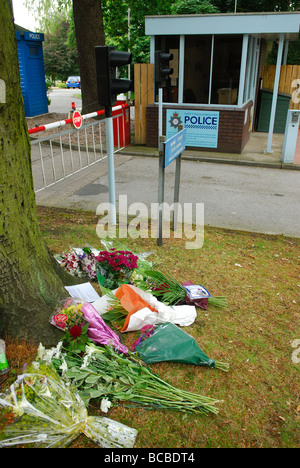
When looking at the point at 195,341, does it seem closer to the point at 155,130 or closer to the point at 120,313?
the point at 120,313

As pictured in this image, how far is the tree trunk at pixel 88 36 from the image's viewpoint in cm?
1249

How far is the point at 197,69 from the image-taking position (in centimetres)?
1099

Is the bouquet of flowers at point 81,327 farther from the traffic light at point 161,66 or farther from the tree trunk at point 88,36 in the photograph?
the tree trunk at point 88,36

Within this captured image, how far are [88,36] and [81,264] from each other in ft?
35.3

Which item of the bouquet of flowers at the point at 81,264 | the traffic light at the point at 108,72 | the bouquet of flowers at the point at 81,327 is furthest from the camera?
the traffic light at the point at 108,72

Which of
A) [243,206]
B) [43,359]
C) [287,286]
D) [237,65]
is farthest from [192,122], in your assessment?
[43,359]

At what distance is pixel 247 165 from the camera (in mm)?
10555

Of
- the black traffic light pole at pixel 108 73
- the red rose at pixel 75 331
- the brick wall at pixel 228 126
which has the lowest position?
the red rose at pixel 75 331

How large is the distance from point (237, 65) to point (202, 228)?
6.25 metres

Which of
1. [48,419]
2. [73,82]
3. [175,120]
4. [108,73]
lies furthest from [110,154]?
[73,82]

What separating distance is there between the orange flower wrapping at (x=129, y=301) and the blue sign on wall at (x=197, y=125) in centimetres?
802

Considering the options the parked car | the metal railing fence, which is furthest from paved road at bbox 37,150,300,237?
the parked car

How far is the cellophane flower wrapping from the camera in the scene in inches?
94.4

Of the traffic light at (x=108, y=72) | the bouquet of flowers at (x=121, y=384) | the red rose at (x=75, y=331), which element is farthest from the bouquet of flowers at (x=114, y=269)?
the traffic light at (x=108, y=72)
